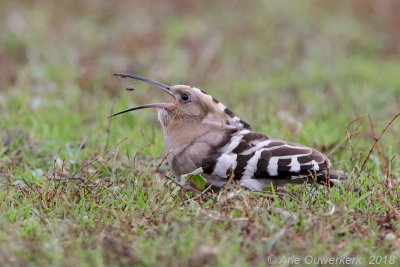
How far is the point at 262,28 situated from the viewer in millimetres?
8977

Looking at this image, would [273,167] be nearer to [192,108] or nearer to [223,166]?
[223,166]

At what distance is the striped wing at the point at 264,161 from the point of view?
11.3 ft

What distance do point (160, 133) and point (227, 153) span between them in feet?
4.62

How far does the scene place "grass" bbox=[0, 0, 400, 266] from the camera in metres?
2.76

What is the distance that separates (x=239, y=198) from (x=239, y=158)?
30 cm

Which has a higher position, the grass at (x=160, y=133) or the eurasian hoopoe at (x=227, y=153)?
the eurasian hoopoe at (x=227, y=153)


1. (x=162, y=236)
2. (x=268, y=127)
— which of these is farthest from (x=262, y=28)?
(x=162, y=236)

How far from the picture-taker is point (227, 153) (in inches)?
139

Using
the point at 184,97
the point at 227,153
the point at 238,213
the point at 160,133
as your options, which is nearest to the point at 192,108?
the point at 184,97

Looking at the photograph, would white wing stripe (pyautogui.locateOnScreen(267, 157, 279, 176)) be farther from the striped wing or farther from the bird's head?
the bird's head

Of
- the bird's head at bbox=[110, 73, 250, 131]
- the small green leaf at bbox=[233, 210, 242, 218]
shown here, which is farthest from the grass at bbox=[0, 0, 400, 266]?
the bird's head at bbox=[110, 73, 250, 131]

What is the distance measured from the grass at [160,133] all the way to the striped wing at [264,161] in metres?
0.15

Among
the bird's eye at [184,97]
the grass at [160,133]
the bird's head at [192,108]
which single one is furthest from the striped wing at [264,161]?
the bird's eye at [184,97]

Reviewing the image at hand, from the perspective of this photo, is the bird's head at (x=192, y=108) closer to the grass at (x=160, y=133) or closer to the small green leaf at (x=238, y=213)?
the grass at (x=160, y=133)
